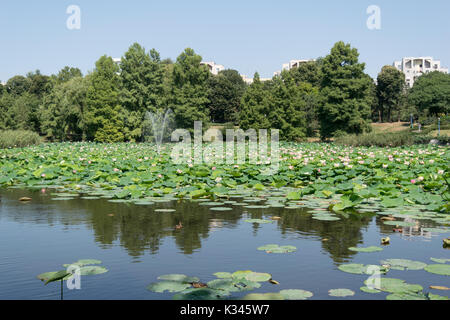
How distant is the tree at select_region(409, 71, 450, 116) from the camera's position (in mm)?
53966

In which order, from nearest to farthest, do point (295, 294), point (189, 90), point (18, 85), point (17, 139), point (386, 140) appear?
point (295, 294)
point (386, 140)
point (17, 139)
point (189, 90)
point (18, 85)

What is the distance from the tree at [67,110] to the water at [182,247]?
35.5 meters

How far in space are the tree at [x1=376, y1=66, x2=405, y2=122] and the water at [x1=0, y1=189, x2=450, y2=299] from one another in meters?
62.1

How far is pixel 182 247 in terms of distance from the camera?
4.19 m

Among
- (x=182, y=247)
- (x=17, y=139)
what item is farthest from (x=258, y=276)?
(x=17, y=139)

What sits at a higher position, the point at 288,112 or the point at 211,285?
the point at 288,112

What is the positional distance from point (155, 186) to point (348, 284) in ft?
17.7

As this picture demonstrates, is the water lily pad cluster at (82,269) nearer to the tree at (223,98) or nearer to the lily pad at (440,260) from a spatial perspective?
the lily pad at (440,260)

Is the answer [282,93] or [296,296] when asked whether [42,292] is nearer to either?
[296,296]

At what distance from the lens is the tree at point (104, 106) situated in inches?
1431

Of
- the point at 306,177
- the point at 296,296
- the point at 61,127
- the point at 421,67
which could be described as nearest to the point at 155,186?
the point at 306,177

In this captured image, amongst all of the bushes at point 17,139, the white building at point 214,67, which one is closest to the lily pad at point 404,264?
the bushes at point 17,139

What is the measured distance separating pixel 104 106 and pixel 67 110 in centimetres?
498

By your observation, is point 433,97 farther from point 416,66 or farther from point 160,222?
point 416,66
